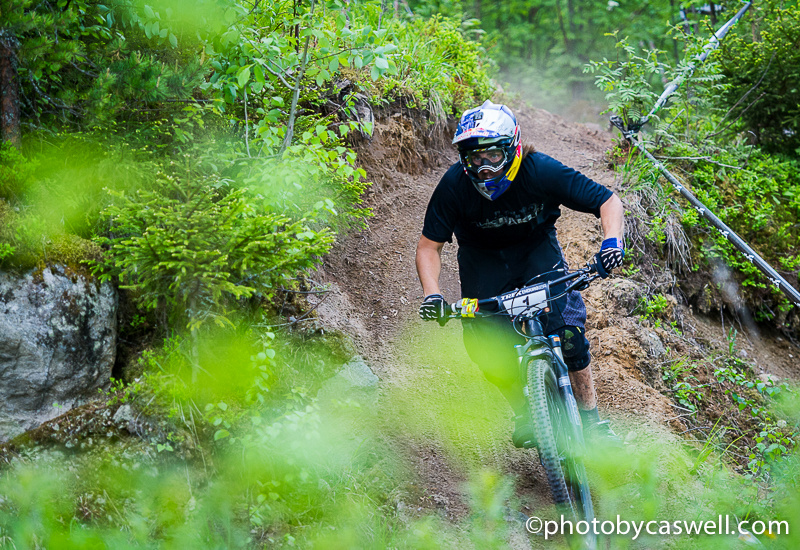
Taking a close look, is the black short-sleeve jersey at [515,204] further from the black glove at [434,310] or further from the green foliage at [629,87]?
the green foliage at [629,87]

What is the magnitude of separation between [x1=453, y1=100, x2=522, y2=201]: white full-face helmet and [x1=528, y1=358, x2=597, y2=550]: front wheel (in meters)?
1.07

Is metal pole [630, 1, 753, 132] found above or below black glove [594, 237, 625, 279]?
above

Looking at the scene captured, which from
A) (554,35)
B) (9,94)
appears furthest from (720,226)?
(554,35)

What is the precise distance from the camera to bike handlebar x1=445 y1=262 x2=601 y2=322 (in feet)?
10.6

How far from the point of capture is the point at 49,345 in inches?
136

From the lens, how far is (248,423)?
3.57m

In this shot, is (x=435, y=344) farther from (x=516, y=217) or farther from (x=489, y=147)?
(x=489, y=147)

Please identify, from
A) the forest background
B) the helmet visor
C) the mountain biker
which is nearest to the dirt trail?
the forest background

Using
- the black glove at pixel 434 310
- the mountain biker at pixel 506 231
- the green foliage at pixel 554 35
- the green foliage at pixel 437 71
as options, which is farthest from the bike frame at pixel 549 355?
the green foliage at pixel 554 35

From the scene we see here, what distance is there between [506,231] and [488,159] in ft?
1.72

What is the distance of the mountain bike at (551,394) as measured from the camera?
3057 mm

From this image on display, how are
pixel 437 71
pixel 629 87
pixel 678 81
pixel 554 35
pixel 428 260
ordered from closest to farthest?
pixel 428 260
pixel 678 81
pixel 629 87
pixel 437 71
pixel 554 35

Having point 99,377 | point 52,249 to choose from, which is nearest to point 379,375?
point 99,377

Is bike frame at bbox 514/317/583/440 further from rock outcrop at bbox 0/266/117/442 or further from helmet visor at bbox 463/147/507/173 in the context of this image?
rock outcrop at bbox 0/266/117/442
